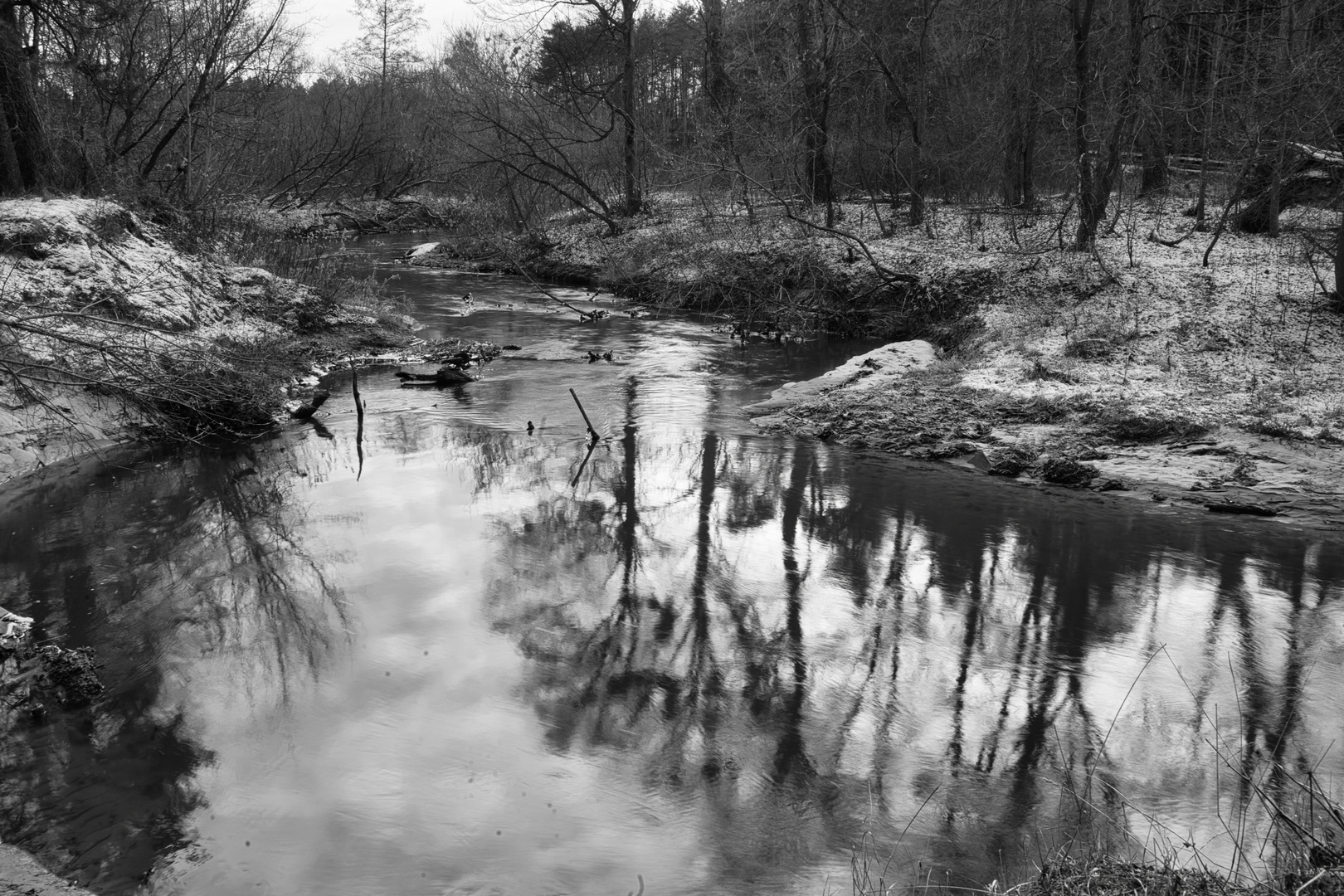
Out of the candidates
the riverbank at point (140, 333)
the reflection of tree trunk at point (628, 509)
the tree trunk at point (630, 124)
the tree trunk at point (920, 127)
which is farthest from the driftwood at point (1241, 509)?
the tree trunk at point (630, 124)

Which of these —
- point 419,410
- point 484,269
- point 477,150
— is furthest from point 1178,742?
point 484,269

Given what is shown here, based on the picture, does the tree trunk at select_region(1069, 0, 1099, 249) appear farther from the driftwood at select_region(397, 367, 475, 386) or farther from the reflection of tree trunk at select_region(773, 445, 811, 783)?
the driftwood at select_region(397, 367, 475, 386)

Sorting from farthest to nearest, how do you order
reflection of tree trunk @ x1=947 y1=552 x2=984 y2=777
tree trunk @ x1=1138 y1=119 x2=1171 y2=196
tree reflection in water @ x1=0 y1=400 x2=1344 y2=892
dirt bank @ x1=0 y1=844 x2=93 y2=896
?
tree trunk @ x1=1138 y1=119 x2=1171 y2=196 < reflection of tree trunk @ x1=947 y1=552 x2=984 y2=777 < tree reflection in water @ x1=0 y1=400 x2=1344 y2=892 < dirt bank @ x1=0 y1=844 x2=93 y2=896

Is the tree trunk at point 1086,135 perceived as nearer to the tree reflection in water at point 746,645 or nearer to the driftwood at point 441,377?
the tree reflection in water at point 746,645

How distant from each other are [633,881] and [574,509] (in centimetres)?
586

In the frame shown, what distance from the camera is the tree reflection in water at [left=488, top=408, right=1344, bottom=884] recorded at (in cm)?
548

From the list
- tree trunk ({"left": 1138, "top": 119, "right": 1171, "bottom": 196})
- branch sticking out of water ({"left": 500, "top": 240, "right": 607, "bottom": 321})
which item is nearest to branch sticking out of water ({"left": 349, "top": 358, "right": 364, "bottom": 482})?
branch sticking out of water ({"left": 500, "top": 240, "right": 607, "bottom": 321})

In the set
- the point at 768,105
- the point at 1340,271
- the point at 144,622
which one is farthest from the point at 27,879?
the point at 768,105

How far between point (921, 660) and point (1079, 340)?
8.71 metres

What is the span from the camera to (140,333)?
12703 millimetres

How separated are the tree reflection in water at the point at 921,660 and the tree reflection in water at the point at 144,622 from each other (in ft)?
6.36

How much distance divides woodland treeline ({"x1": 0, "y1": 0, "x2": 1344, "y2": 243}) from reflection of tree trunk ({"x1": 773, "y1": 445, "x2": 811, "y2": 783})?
31.3ft

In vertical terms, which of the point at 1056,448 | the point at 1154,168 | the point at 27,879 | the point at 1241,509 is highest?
the point at 1154,168

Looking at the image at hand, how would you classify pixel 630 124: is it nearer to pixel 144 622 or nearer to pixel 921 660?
pixel 144 622
